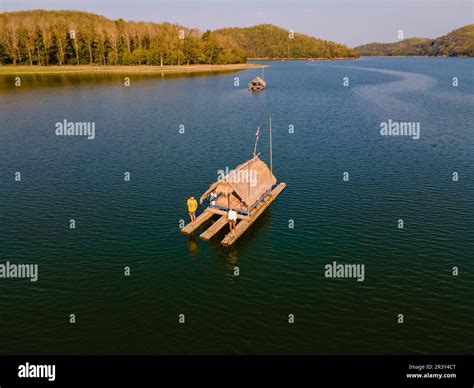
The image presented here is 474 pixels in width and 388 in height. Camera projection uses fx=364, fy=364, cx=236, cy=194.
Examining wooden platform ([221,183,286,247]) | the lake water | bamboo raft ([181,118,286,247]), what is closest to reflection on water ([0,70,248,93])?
the lake water

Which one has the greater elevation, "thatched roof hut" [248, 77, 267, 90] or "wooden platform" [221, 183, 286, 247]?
"thatched roof hut" [248, 77, 267, 90]

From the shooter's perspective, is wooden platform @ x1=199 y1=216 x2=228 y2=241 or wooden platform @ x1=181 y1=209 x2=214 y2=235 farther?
wooden platform @ x1=181 y1=209 x2=214 y2=235

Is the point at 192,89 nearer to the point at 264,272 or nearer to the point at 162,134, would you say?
the point at 162,134

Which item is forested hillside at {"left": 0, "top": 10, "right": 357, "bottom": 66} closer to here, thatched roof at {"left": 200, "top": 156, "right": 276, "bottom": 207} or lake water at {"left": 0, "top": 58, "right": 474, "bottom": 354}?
lake water at {"left": 0, "top": 58, "right": 474, "bottom": 354}

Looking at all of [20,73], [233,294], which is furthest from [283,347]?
[20,73]

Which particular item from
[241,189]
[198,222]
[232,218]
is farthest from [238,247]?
[241,189]

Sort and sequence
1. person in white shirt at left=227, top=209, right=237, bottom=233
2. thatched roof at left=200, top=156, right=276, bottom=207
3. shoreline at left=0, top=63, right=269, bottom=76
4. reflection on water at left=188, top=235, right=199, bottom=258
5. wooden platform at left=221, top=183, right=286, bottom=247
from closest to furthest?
1. reflection on water at left=188, top=235, right=199, bottom=258
2. wooden platform at left=221, top=183, right=286, bottom=247
3. person in white shirt at left=227, top=209, right=237, bottom=233
4. thatched roof at left=200, top=156, right=276, bottom=207
5. shoreline at left=0, top=63, right=269, bottom=76

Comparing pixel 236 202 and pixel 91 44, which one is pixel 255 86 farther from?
pixel 91 44
